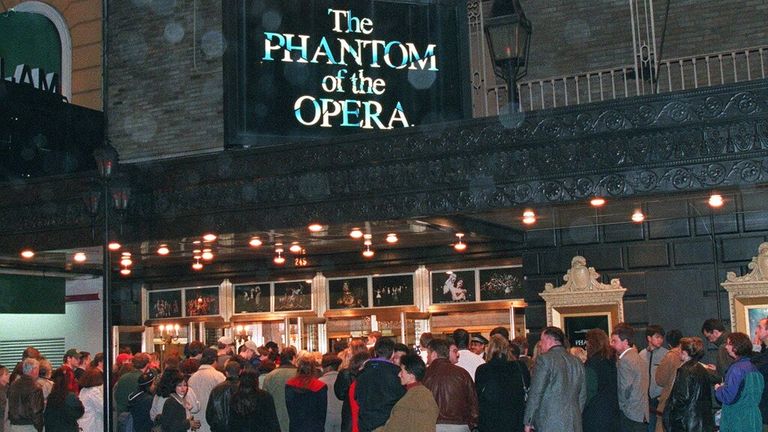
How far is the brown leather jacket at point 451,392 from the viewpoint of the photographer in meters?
10.4

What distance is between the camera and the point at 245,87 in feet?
54.5

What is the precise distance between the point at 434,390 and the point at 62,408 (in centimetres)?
492

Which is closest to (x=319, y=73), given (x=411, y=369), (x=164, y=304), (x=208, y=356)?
(x=208, y=356)

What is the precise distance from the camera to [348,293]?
2119 centimetres

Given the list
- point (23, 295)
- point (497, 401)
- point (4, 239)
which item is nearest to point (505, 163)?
point (497, 401)

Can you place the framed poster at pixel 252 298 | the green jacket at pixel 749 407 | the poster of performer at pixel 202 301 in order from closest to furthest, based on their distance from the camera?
1. the green jacket at pixel 749 407
2. the framed poster at pixel 252 298
3. the poster of performer at pixel 202 301

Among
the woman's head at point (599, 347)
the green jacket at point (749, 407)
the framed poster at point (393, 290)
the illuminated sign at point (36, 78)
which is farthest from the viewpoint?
the illuminated sign at point (36, 78)

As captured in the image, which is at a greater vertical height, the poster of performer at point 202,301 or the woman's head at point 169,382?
the poster of performer at point 202,301

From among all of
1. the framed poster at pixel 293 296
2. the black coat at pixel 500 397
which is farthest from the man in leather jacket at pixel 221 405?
the framed poster at pixel 293 296

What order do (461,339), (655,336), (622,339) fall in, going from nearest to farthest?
1. (622,339)
2. (461,339)
3. (655,336)

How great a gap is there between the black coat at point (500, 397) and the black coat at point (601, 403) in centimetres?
94

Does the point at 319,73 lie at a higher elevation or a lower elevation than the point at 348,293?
higher

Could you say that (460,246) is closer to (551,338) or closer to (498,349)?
(498,349)

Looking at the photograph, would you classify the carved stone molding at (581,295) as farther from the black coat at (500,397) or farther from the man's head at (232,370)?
the man's head at (232,370)
